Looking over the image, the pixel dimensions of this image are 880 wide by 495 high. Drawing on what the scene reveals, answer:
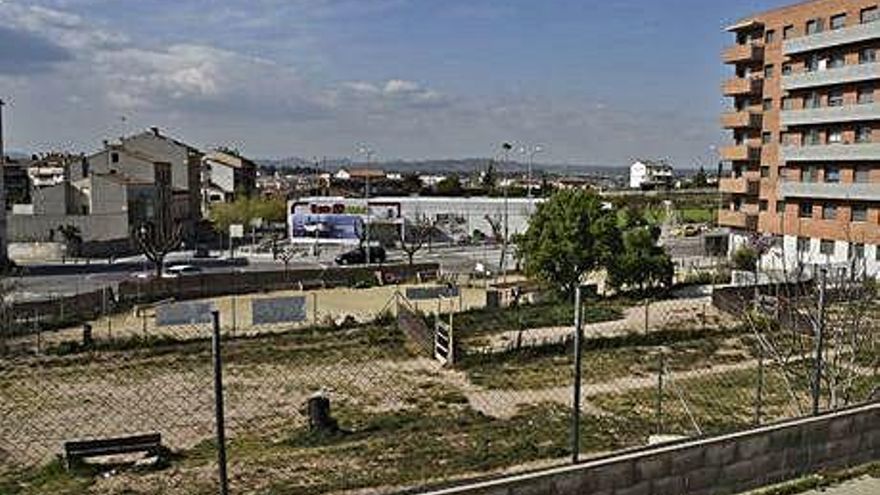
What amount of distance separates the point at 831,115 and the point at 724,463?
4184cm

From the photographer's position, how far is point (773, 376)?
696 inches

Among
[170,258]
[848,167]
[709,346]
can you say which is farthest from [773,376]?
[170,258]

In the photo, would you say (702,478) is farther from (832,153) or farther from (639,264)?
(832,153)

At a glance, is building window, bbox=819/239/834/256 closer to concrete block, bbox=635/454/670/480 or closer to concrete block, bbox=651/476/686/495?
concrete block, bbox=651/476/686/495

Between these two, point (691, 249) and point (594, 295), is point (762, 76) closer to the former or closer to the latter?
point (691, 249)

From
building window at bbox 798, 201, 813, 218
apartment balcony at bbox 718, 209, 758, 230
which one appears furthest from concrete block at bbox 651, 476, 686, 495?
apartment balcony at bbox 718, 209, 758, 230

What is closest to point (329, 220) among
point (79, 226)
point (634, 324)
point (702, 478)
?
point (79, 226)

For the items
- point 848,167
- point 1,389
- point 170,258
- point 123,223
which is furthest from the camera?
point 123,223

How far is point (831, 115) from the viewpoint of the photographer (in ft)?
146

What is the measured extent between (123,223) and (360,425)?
50.1 m

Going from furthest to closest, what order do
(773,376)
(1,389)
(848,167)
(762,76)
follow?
(762,76) → (848,167) → (1,389) → (773,376)

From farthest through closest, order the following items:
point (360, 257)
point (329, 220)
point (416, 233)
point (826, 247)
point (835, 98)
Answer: point (329, 220), point (416, 233), point (360, 257), point (826, 247), point (835, 98)

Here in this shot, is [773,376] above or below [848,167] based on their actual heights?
below

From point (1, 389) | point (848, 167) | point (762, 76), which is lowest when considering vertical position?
point (1, 389)
